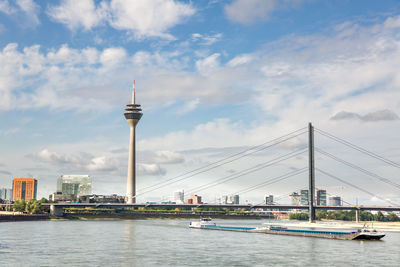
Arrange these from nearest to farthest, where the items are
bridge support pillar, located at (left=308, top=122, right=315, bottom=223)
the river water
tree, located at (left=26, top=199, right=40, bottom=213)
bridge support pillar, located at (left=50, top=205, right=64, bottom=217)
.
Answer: the river water, bridge support pillar, located at (left=308, top=122, right=315, bottom=223), tree, located at (left=26, top=199, right=40, bottom=213), bridge support pillar, located at (left=50, top=205, right=64, bottom=217)

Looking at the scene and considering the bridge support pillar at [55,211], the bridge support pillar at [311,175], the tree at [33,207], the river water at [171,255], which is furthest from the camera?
the bridge support pillar at [55,211]

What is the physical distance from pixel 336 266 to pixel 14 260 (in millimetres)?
34679

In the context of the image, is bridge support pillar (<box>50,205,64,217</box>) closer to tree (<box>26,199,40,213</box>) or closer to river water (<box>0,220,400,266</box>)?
tree (<box>26,199,40,213</box>)

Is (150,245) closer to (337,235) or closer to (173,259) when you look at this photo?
(173,259)

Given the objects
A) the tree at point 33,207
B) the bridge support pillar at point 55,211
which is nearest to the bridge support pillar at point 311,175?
the bridge support pillar at point 55,211

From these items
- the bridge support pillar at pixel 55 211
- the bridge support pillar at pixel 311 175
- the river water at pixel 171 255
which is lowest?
the river water at pixel 171 255

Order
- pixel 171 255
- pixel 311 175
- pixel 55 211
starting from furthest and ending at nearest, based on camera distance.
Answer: pixel 55 211, pixel 311 175, pixel 171 255

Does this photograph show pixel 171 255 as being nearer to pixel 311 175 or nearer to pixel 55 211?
pixel 311 175

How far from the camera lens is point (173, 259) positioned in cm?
5588

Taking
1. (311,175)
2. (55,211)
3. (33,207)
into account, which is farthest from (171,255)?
(55,211)

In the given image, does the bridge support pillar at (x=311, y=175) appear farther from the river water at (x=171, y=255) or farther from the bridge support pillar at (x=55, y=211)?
the bridge support pillar at (x=55, y=211)

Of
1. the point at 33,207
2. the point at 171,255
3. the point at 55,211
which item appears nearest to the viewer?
the point at 171,255

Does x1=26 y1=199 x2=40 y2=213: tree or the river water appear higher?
x1=26 y1=199 x2=40 y2=213: tree

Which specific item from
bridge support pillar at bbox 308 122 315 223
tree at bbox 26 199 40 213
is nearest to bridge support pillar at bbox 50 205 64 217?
tree at bbox 26 199 40 213
